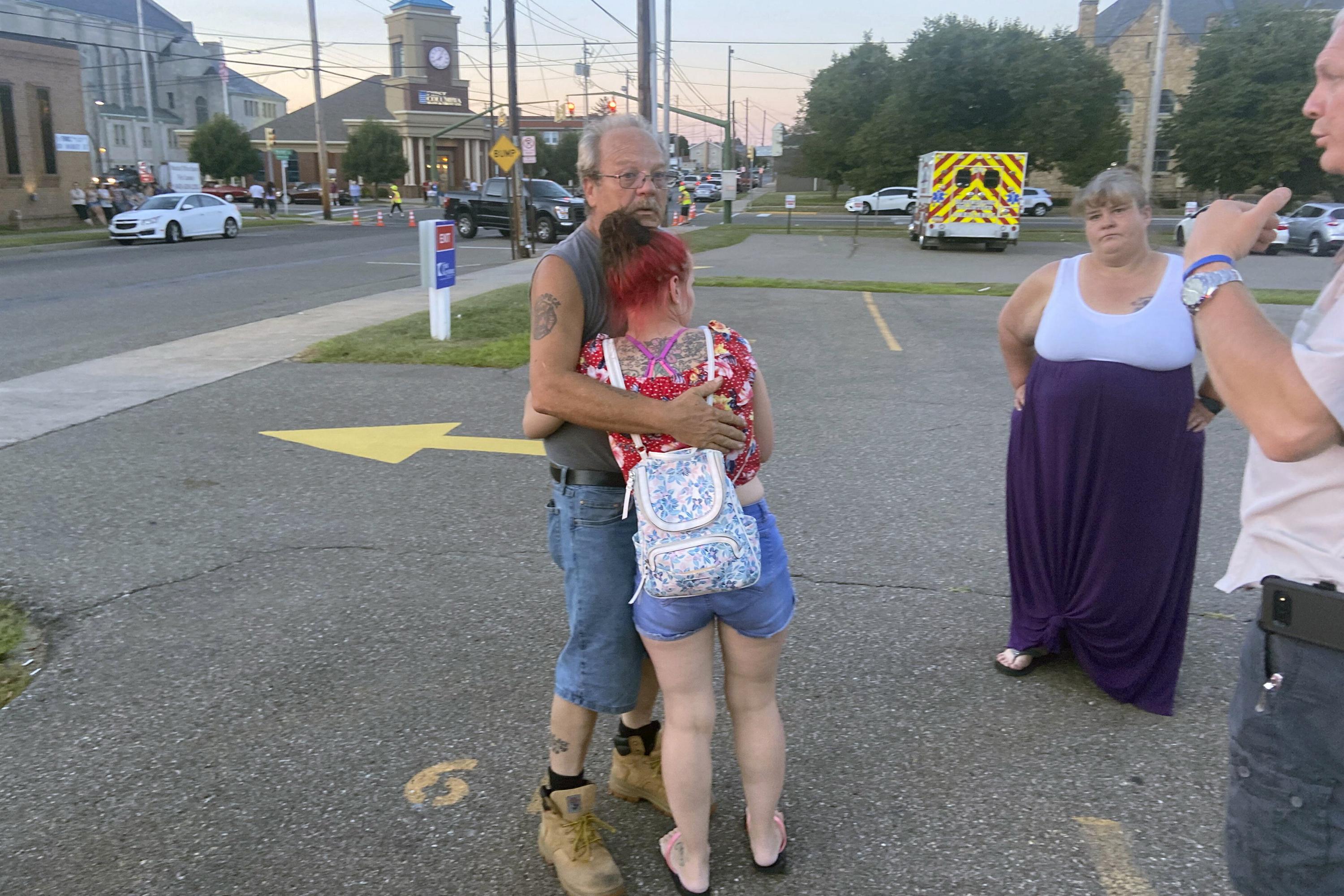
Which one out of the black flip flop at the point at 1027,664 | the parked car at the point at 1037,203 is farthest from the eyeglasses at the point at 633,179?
the parked car at the point at 1037,203

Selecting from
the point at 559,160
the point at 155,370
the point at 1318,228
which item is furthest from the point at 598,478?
the point at 559,160

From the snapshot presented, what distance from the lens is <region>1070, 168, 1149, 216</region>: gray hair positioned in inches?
132

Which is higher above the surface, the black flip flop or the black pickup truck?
the black pickup truck

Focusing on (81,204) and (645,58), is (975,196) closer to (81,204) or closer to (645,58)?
(645,58)

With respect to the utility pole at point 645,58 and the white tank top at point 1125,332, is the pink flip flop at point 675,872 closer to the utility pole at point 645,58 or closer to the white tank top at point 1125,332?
the white tank top at point 1125,332

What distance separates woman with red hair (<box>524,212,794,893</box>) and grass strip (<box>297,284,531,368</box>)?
708 cm

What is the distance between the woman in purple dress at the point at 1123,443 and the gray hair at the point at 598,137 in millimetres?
1698

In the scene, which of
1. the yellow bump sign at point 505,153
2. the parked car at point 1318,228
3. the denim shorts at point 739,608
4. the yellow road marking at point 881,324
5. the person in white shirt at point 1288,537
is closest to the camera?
the person in white shirt at point 1288,537

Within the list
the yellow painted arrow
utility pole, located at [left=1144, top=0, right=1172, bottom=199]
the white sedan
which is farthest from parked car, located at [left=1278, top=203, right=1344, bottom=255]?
the white sedan

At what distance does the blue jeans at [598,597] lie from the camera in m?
2.43

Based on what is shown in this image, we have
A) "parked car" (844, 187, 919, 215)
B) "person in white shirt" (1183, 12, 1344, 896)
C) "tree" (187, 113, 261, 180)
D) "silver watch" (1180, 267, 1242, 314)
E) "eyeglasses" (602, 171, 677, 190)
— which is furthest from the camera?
"tree" (187, 113, 261, 180)

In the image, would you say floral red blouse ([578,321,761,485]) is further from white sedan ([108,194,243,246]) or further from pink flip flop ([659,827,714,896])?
white sedan ([108,194,243,246])

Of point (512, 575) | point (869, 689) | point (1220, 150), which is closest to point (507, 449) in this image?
point (512, 575)

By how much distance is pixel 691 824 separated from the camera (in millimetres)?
2459
